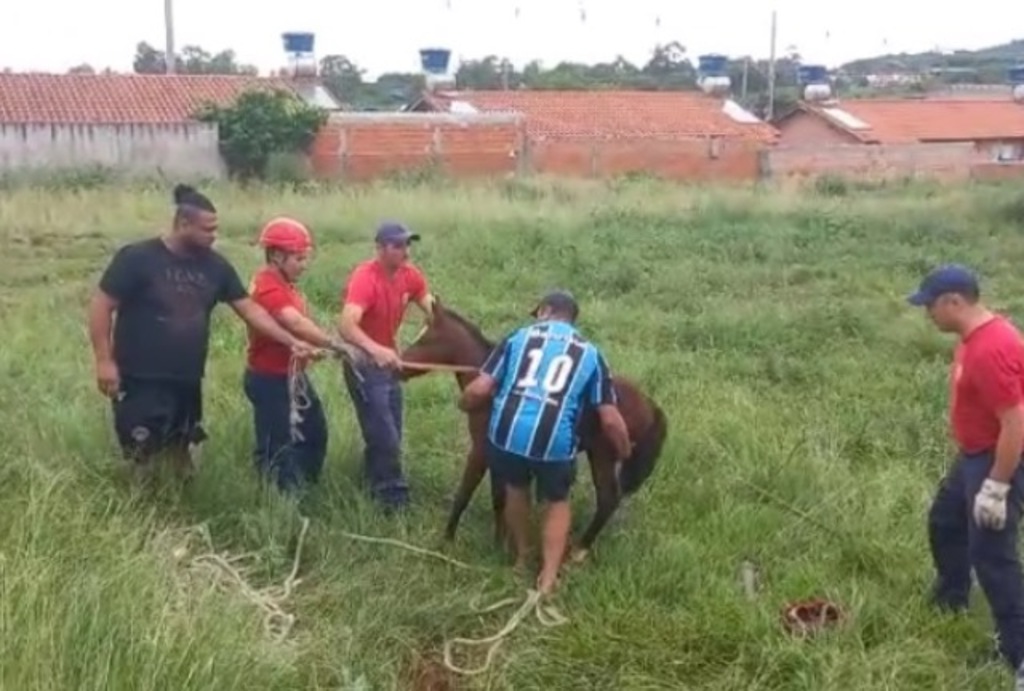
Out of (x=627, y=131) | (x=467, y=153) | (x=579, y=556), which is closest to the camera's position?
(x=579, y=556)

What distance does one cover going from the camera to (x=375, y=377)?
22.3ft

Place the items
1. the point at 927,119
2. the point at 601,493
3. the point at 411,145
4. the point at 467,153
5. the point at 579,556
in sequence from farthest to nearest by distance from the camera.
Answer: the point at 927,119 < the point at 467,153 < the point at 411,145 < the point at 601,493 < the point at 579,556

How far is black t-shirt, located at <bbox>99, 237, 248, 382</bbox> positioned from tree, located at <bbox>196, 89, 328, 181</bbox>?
26.8 metres

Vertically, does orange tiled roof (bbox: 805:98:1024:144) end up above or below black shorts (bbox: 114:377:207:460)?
below

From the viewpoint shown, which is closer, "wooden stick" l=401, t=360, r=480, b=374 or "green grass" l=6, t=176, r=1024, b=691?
"green grass" l=6, t=176, r=1024, b=691

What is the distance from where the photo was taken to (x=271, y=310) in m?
6.70

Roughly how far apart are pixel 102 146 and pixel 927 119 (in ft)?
93.8

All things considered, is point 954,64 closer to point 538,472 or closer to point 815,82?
point 815,82

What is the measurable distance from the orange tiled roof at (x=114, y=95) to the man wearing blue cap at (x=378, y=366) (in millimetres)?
29505

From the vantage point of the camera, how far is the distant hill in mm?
94125

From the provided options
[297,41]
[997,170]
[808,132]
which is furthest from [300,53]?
[997,170]

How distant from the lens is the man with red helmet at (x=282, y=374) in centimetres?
666

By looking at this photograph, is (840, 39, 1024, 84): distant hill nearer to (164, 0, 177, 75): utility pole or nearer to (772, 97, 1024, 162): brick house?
(772, 97, 1024, 162): brick house

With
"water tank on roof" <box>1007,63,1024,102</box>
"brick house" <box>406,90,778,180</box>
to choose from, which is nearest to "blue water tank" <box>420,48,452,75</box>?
"brick house" <box>406,90,778,180</box>
